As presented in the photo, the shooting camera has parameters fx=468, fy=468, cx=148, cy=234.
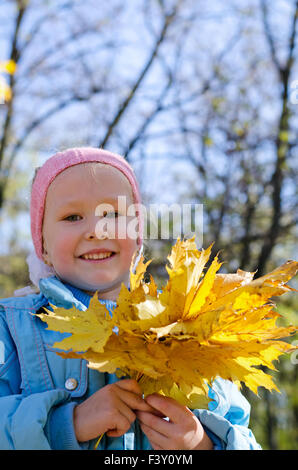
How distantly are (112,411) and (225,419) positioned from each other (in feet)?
1.25

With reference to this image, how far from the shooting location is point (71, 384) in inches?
58.1

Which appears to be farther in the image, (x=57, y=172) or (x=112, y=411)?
(x=57, y=172)

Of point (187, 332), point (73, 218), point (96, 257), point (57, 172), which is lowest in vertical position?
point (187, 332)

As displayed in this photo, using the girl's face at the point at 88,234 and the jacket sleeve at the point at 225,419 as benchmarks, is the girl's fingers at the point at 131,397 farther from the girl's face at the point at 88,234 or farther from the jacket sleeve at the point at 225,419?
the girl's face at the point at 88,234

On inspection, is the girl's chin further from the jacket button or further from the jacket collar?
the jacket button

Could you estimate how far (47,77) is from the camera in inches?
285

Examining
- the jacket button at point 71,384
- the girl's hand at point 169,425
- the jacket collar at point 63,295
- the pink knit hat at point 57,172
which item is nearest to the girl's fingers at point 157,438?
the girl's hand at point 169,425

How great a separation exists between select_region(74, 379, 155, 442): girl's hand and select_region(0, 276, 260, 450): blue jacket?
45 mm

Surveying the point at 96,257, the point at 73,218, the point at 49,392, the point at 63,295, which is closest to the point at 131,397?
the point at 49,392

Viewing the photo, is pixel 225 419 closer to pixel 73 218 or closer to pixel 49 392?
pixel 49 392

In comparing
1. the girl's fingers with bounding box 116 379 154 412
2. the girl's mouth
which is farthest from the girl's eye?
the girl's fingers with bounding box 116 379 154 412

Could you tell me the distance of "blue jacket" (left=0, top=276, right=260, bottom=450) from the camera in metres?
1.31
